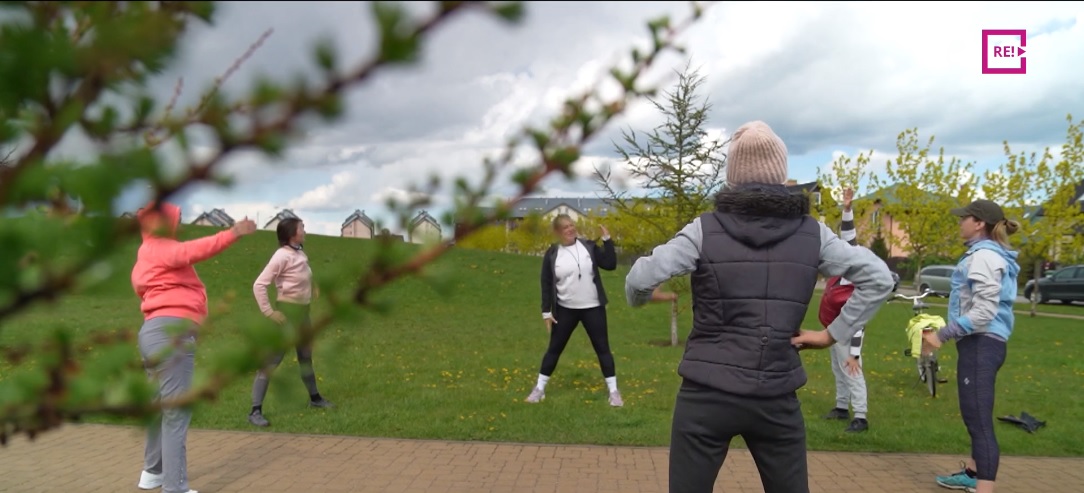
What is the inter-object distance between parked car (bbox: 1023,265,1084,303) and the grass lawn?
15141 millimetres

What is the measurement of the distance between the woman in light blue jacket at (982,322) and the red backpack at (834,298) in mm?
617

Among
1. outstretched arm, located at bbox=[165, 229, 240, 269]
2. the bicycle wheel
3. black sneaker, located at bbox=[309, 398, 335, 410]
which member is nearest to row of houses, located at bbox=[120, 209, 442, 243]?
outstretched arm, located at bbox=[165, 229, 240, 269]

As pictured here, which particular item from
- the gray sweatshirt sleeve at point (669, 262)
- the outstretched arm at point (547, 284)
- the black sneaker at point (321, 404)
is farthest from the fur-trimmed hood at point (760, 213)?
the black sneaker at point (321, 404)

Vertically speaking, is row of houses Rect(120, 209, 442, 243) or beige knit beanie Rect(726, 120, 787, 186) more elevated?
beige knit beanie Rect(726, 120, 787, 186)

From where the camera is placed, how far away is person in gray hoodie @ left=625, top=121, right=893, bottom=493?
123 inches

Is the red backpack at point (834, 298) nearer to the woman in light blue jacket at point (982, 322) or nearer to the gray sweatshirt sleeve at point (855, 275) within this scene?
the woman in light blue jacket at point (982, 322)

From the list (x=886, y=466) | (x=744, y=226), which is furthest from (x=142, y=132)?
(x=886, y=466)

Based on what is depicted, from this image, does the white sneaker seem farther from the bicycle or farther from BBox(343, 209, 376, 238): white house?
the bicycle

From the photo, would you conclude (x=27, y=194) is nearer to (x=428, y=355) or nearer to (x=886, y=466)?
(x=886, y=466)

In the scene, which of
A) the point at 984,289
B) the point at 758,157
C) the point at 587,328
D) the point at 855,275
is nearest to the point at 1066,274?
the point at 587,328

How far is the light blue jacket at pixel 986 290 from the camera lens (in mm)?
4883

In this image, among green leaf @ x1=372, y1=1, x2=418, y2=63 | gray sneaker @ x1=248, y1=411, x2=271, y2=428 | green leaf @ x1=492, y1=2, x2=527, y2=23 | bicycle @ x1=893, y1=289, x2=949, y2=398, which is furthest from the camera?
bicycle @ x1=893, y1=289, x2=949, y2=398

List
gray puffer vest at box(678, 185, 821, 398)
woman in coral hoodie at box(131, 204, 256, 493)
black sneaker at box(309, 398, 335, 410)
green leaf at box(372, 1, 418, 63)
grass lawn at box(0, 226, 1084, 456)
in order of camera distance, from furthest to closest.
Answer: black sneaker at box(309, 398, 335, 410)
grass lawn at box(0, 226, 1084, 456)
woman in coral hoodie at box(131, 204, 256, 493)
gray puffer vest at box(678, 185, 821, 398)
green leaf at box(372, 1, 418, 63)

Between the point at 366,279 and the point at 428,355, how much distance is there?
11.1 m
